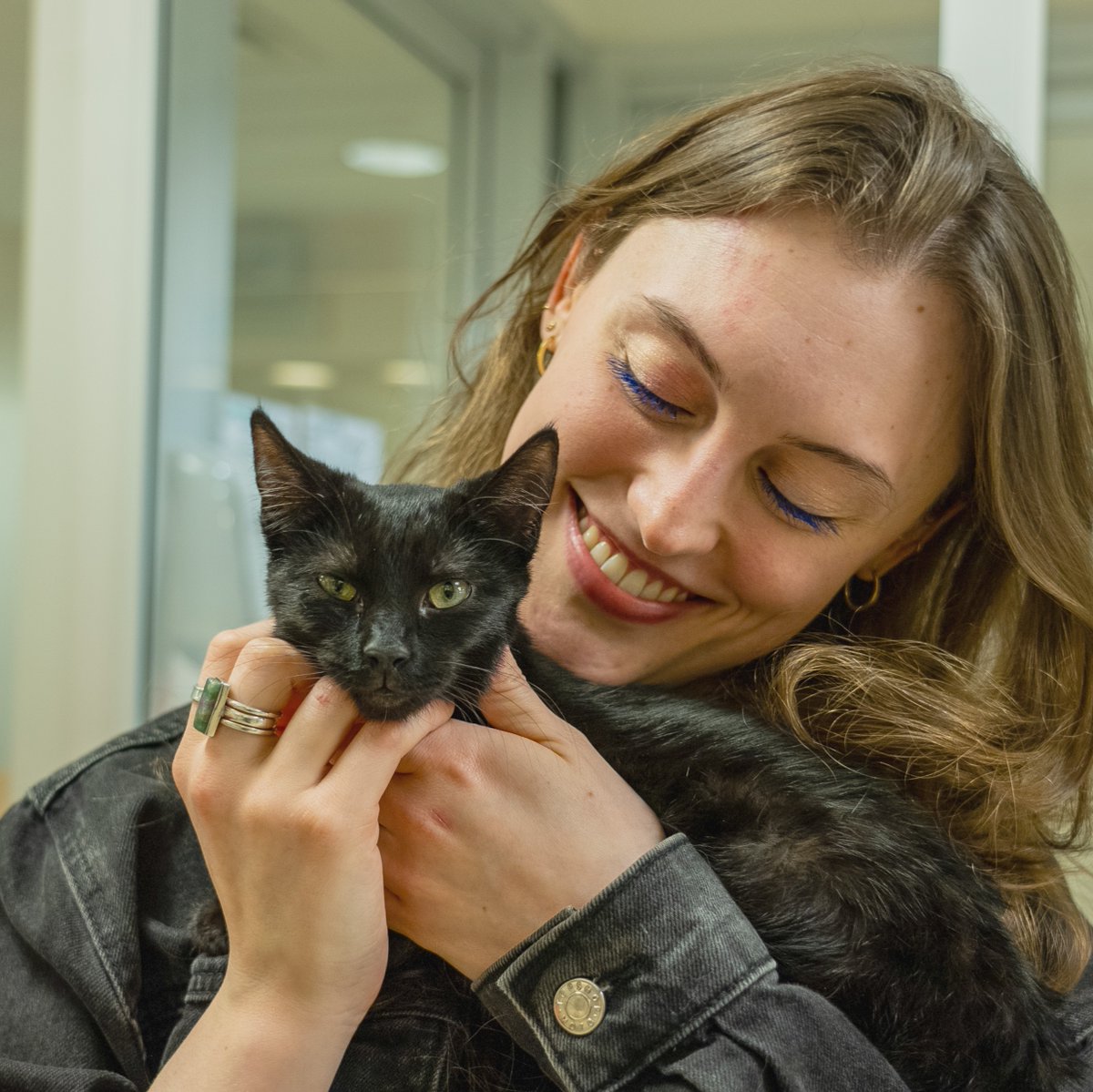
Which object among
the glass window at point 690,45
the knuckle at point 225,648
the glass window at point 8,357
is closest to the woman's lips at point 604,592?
the knuckle at point 225,648

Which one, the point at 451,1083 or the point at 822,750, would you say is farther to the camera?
the point at 822,750

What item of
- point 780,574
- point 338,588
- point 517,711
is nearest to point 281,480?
point 338,588

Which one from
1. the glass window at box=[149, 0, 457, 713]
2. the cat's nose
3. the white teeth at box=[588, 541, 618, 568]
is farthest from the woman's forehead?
the glass window at box=[149, 0, 457, 713]

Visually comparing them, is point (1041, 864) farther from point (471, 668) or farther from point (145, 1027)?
point (145, 1027)

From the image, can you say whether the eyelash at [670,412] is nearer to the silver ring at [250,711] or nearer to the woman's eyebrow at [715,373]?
the woman's eyebrow at [715,373]

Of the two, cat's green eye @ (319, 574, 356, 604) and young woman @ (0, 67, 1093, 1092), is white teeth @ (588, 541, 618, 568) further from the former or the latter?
cat's green eye @ (319, 574, 356, 604)

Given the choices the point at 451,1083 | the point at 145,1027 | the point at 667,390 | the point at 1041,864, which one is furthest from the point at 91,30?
the point at 1041,864

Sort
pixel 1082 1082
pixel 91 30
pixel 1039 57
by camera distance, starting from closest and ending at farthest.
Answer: pixel 1082 1082
pixel 1039 57
pixel 91 30

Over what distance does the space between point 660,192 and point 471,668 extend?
0.62 metres

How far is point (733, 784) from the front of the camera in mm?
1213

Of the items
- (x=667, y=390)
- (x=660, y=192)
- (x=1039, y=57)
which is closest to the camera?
(x=667, y=390)

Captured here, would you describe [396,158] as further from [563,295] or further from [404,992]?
[404,992]

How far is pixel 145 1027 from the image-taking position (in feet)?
3.76

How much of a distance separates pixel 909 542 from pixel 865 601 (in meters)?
0.12
